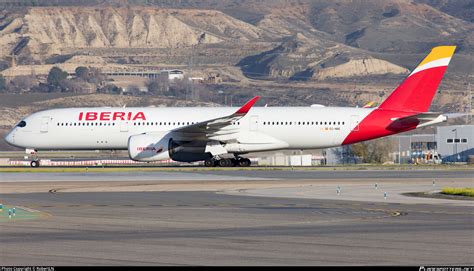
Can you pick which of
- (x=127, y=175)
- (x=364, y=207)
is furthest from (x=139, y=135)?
(x=364, y=207)

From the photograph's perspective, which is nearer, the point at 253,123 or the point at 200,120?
the point at 253,123

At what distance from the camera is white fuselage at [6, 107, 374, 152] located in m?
73.2

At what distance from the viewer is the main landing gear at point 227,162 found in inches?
2852

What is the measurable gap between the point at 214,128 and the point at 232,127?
1.97 m

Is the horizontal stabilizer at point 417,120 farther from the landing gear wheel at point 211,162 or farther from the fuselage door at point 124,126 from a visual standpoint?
the fuselage door at point 124,126

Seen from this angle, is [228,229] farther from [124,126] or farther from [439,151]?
[439,151]

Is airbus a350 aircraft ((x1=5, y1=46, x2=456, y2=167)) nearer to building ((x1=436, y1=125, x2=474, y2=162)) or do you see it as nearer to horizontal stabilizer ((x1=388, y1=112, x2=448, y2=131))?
horizontal stabilizer ((x1=388, y1=112, x2=448, y2=131))

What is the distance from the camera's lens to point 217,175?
60781 mm

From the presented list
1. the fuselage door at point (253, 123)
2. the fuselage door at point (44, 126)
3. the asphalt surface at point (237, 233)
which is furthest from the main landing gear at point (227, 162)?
the asphalt surface at point (237, 233)

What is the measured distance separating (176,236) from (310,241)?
3552mm

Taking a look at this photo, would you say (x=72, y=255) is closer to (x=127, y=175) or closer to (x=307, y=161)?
(x=127, y=175)

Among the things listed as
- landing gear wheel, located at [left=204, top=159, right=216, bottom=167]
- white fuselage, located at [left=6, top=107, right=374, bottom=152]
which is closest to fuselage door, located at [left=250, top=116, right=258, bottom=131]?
white fuselage, located at [left=6, top=107, right=374, bottom=152]

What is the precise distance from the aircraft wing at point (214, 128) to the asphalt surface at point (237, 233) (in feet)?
90.1

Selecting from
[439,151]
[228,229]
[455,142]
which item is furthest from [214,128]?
[439,151]
